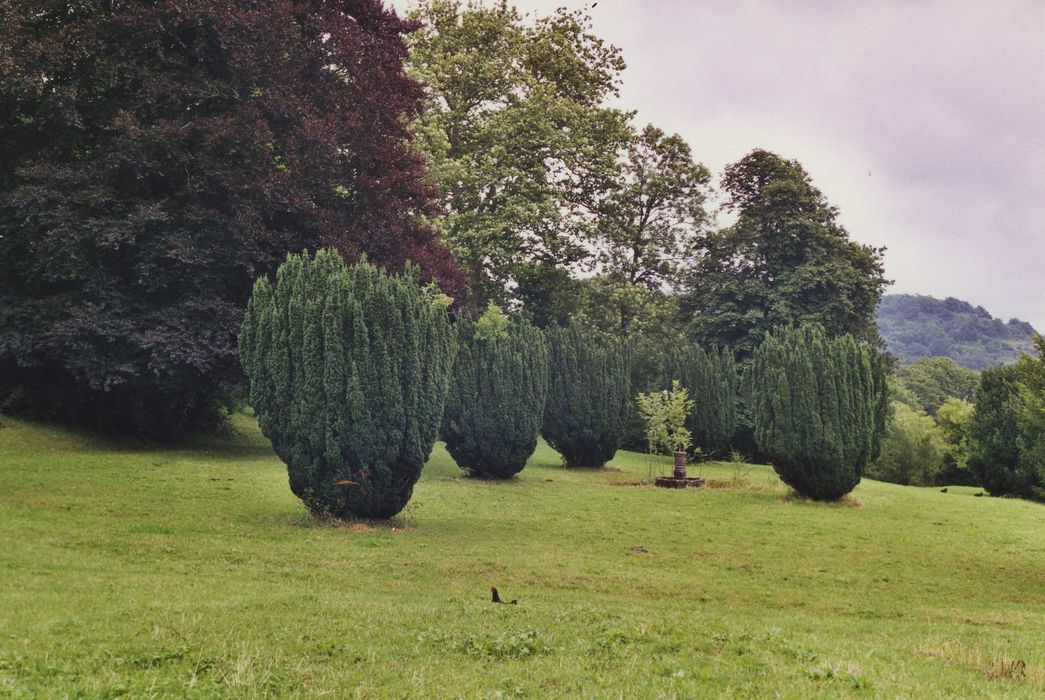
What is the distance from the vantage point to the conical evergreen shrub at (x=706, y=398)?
31.1m

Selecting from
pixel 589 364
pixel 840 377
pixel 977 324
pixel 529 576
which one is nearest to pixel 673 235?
pixel 589 364

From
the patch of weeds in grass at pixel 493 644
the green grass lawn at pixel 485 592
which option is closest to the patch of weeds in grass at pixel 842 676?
the green grass lawn at pixel 485 592

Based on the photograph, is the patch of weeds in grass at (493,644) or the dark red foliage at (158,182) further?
the dark red foliage at (158,182)

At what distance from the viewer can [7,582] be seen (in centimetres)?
782

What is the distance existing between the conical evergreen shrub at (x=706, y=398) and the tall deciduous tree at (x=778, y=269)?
325 inches

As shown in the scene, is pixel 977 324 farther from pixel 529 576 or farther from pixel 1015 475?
pixel 529 576

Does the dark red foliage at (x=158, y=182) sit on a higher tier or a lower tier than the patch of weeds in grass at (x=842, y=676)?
higher

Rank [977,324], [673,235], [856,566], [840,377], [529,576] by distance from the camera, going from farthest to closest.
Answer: [977,324] < [673,235] < [840,377] < [856,566] < [529,576]

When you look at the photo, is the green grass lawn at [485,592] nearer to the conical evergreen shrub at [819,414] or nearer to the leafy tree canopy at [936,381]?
the conical evergreen shrub at [819,414]

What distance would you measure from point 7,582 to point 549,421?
64.7 ft

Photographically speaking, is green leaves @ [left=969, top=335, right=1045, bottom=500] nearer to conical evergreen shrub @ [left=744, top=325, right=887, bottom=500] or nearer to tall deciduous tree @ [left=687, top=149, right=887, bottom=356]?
tall deciduous tree @ [left=687, top=149, right=887, bottom=356]

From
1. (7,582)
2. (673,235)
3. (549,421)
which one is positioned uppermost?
(673,235)

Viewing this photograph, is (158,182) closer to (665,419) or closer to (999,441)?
(665,419)

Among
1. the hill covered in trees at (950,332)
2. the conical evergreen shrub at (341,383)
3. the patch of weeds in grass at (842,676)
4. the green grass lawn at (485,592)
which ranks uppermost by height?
the hill covered in trees at (950,332)
